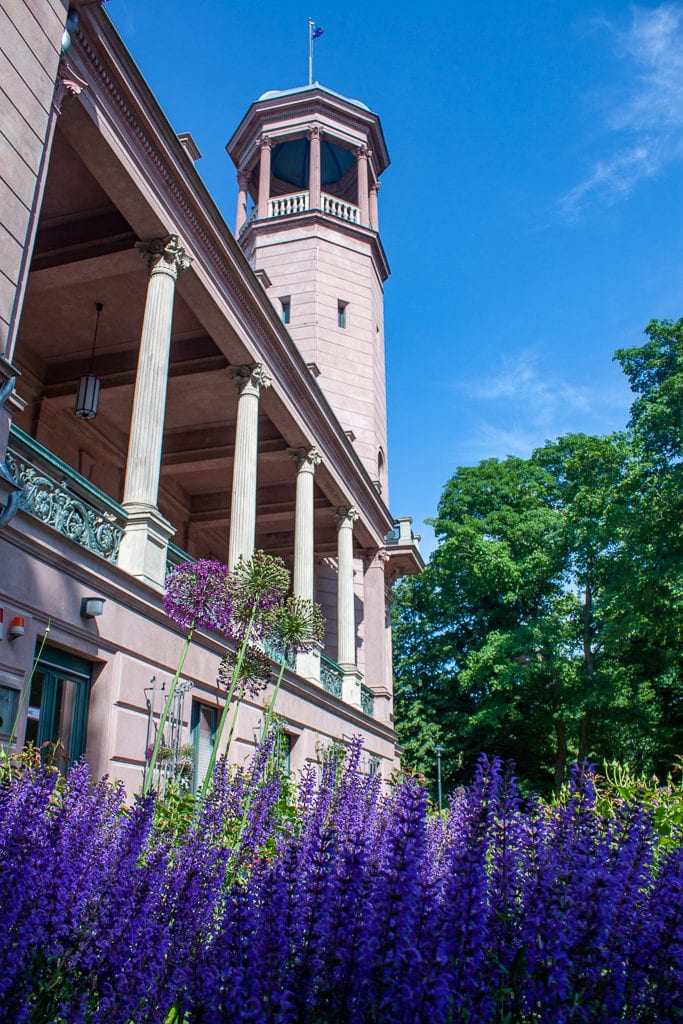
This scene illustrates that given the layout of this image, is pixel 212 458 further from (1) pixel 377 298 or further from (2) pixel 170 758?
(1) pixel 377 298

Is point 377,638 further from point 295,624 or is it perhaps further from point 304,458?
point 295,624

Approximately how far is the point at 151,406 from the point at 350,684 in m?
11.5

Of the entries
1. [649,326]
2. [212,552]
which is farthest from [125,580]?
[649,326]

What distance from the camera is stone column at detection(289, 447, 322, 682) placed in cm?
1825

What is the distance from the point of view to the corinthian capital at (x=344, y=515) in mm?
23344

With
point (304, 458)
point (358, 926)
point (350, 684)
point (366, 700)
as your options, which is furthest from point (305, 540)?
point (358, 926)

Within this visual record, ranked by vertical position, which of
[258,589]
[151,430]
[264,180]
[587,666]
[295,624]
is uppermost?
[264,180]

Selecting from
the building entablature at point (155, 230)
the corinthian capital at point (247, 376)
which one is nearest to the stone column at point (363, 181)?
the building entablature at point (155, 230)

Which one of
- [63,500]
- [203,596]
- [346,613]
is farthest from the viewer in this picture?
[346,613]

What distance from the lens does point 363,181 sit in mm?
31344

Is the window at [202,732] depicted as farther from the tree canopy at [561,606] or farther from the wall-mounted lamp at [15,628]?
the tree canopy at [561,606]

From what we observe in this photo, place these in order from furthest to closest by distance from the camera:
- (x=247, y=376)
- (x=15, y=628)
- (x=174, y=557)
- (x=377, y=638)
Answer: (x=377, y=638)
(x=247, y=376)
(x=174, y=557)
(x=15, y=628)

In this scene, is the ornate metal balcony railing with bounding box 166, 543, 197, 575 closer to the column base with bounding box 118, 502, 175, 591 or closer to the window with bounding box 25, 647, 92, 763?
the column base with bounding box 118, 502, 175, 591

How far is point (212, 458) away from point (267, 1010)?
19.3 metres
